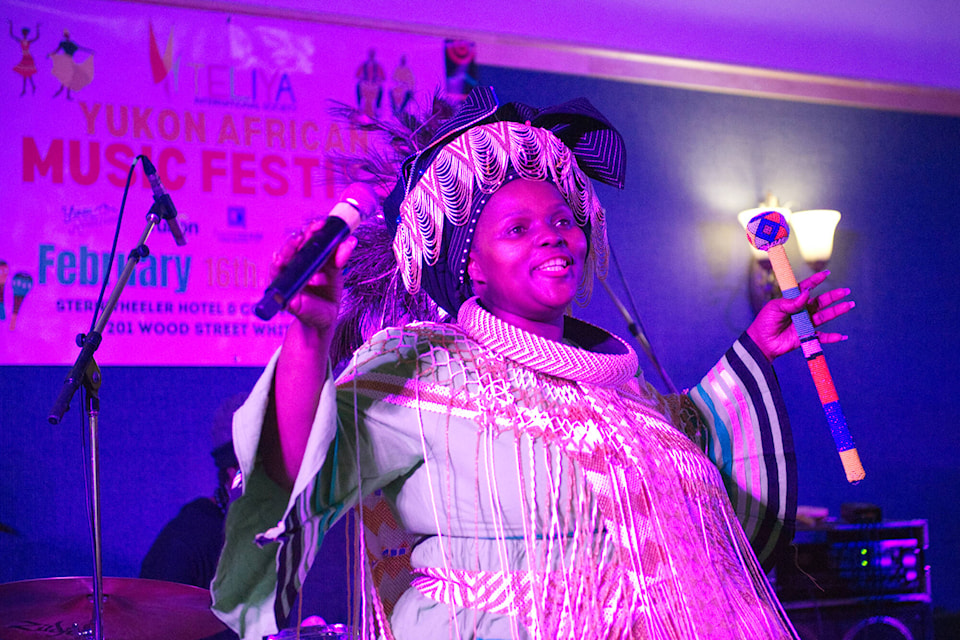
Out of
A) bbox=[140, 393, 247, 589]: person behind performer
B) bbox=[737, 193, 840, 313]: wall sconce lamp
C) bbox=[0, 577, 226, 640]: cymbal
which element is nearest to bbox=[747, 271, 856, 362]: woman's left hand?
bbox=[0, 577, 226, 640]: cymbal

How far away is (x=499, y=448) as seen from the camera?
1098mm

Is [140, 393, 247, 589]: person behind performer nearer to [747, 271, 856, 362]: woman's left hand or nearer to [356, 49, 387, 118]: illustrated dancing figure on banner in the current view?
[356, 49, 387, 118]: illustrated dancing figure on banner

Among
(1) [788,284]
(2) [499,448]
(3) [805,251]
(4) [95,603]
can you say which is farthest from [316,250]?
→ (3) [805,251]

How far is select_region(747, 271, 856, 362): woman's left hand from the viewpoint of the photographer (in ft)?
4.38

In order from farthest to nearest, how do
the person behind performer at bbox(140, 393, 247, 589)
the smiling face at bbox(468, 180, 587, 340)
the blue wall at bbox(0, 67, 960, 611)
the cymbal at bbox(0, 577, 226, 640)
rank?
the blue wall at bbox(0, 67, 960, 611) < the person behind performer at bbox(140, 393, 247, 589) < the cymbal at bbox(0, 577, 226, 640) < the smiling face at bbox(468, 180, 587, 340)

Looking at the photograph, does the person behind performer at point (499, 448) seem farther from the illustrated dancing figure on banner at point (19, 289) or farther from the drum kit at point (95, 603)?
the illustrated dancing figure on banner at point (19, 289)

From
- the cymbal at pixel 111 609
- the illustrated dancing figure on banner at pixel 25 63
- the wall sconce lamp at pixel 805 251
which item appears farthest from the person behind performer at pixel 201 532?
the wall sconce lamp at pixel 805 251

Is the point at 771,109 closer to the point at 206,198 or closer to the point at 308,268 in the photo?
the point at 206,198

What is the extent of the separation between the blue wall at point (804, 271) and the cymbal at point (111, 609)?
915 mm

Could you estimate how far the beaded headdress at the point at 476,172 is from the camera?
126 centimetres

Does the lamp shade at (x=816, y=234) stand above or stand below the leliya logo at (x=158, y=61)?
below

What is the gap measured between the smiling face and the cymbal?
111 centimetres

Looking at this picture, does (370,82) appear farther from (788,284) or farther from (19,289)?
(788,284)

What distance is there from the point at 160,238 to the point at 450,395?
2.18 meters
